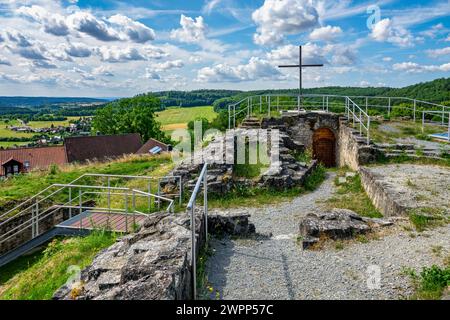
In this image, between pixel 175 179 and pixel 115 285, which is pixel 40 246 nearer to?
pixel 175 179

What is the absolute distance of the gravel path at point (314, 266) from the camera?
4.76m

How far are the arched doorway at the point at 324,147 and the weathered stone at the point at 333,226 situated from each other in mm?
11616

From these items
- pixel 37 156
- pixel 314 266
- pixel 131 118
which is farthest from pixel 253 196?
pixel 131 118

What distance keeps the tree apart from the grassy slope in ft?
87.5

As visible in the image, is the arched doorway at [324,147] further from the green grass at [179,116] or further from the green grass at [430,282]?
the green grass at [179,116]

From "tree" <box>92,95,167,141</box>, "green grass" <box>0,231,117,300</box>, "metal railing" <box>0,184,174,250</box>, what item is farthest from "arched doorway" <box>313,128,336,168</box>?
"tree" <box>92,95,167,141</box>

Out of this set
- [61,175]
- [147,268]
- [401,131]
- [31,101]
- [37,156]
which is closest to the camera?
[147,268]

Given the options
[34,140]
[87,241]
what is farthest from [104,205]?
[34,140]

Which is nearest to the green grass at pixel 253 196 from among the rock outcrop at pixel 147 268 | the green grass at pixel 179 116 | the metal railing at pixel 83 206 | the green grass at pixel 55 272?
the metal railing at pixel 83 206

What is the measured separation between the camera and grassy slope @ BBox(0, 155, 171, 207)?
13719mm

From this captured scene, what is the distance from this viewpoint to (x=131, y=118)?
47688 millimetres

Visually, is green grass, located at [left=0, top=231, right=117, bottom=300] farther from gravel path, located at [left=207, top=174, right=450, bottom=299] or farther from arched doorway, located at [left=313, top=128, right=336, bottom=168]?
arched doorway, located at [left=313, top=128, right=336, bottom=168]

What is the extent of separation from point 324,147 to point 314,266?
45.8ft

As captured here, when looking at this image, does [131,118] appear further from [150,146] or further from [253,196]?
[253,196]
